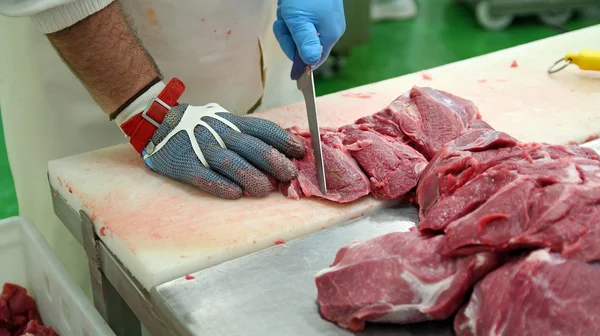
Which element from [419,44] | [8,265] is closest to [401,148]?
[8,265]

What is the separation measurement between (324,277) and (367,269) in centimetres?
10

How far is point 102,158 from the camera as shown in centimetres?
201

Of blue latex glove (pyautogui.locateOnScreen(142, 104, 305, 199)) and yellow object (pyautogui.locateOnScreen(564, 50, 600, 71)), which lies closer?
blue latex glove (pyautogui.locateOnScreen(142, 104, 305, 199))

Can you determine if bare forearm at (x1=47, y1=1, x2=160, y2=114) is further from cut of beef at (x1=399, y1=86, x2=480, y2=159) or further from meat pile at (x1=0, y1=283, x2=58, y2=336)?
cut of beef at (x1=399, y1=86, x2=480, y2=159)

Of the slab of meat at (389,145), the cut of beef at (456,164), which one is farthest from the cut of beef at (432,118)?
the cut of beef at (456,164)

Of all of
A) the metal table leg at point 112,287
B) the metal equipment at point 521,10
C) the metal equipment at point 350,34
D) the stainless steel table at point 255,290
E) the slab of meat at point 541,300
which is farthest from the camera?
the metal equipment at point 521,10

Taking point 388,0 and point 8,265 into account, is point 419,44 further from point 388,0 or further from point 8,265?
point 8,265

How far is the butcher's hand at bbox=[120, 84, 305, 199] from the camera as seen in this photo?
5.78ft

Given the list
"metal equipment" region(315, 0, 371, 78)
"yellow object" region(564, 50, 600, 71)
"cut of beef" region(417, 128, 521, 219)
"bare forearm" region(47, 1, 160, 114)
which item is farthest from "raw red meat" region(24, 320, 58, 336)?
"metal equipment" region(315, 0, 371, 78)

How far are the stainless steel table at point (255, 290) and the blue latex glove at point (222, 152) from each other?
250 millimetres

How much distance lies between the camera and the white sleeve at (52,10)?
5.59ft

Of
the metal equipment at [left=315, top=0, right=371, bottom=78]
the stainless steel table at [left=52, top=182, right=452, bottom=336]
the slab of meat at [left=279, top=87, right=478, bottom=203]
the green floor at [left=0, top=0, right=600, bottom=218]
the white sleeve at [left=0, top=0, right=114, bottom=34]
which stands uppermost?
the white sleeve at [left=0, top=0, right=114, bottom=34]

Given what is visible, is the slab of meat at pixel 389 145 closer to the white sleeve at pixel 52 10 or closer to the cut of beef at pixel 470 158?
the cut of beef at pixel 470 158

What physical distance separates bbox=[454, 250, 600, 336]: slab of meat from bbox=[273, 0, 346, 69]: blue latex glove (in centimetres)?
93
